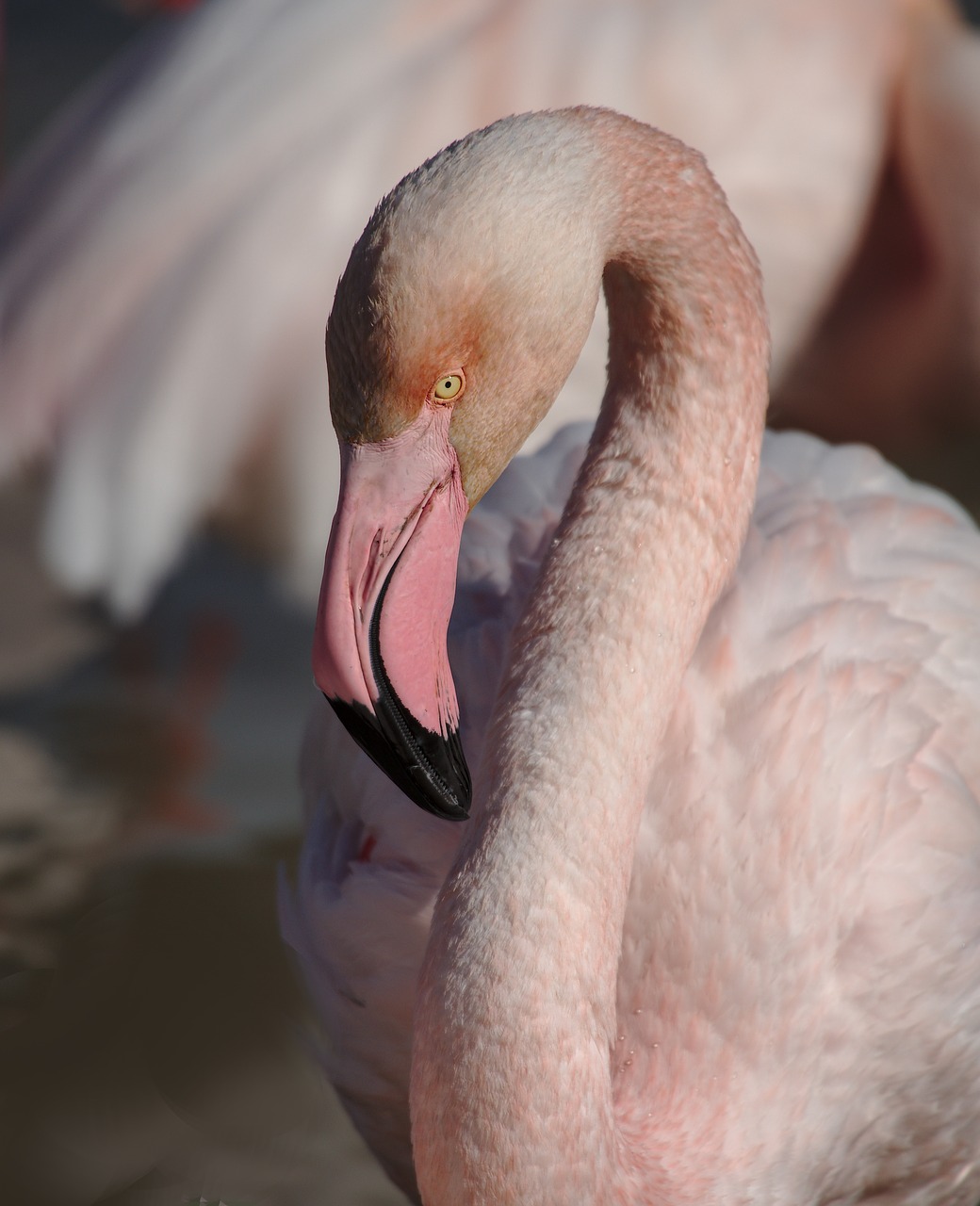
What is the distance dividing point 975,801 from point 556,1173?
0.86 metres

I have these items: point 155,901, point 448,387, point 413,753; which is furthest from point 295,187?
point 413,753

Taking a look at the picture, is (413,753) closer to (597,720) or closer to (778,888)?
(597,720)

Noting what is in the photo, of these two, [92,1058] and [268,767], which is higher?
[268,767]

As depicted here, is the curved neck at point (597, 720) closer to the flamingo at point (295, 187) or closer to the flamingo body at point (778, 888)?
the flamingo body at point (778, 888)

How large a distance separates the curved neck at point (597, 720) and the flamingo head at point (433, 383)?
127 mm

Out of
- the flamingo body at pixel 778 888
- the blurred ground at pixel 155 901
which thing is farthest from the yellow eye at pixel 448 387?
the blurred ground at pixel 155 901

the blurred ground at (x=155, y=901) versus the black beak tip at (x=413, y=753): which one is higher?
the black beak tip at (x=413, y=753)

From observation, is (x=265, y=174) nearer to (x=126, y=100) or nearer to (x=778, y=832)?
(x=126, y=100)

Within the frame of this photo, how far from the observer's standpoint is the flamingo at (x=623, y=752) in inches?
63.8

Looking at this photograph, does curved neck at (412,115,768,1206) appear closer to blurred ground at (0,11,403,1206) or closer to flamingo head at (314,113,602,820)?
flamingo head at (314,113,602,820)

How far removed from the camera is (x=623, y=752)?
181 cm

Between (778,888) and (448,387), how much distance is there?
32.5 inches

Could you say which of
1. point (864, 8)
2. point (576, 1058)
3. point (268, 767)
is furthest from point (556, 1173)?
point (864, 8)

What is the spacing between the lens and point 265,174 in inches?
144
